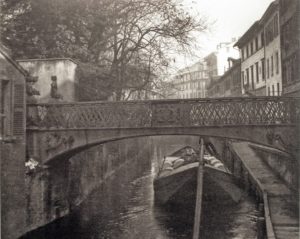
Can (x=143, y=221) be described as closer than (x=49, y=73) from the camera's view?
Yes

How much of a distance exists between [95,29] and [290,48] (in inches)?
490

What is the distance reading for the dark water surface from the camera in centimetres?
1898

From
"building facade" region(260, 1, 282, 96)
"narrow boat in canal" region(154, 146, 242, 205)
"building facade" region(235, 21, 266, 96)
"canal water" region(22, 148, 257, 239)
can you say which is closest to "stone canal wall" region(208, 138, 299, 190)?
"canal water" region(22, 148, 257, 239)

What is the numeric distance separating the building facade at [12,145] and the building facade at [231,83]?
129 ft

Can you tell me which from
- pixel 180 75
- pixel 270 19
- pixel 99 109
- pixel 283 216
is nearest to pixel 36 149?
pixel 99 109

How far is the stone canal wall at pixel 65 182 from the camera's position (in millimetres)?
18453

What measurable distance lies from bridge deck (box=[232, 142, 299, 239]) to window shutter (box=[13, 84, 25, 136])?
1003 cm

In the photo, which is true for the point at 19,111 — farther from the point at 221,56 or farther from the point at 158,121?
the point at 221,56

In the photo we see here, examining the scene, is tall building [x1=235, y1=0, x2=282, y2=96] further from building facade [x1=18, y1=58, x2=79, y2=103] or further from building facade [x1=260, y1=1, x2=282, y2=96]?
building facade [x1=18, y1=58, x2=79, y2=103]

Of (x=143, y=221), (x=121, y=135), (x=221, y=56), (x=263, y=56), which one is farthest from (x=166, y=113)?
(x=221, y=56)

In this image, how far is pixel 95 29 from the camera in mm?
27234

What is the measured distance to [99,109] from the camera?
59.4ft

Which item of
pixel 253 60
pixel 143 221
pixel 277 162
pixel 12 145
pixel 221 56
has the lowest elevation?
pixel 143 221

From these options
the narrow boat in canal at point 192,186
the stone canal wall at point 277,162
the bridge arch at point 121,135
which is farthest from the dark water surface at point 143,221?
the bridge arch at point 121,135
